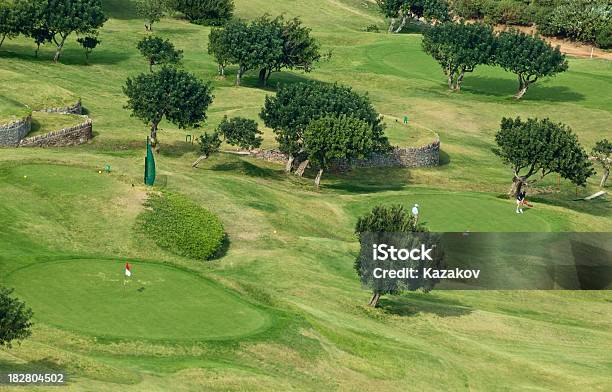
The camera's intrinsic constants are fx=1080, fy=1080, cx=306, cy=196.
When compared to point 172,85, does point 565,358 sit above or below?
below

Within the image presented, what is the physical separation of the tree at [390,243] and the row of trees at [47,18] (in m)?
75.3

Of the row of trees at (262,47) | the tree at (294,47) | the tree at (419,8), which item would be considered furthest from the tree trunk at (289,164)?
the tree at (419,8)

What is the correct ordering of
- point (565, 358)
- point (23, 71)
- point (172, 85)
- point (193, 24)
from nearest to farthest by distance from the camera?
point (565, 358) → point (172, 85) → point (23, 71) → point (193, 24)

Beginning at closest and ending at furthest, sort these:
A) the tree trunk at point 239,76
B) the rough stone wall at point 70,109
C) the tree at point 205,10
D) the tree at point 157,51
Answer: the rough stone wall at point 70,109, the tree at point 157,51, the tree trunk at point 239,76, the tree at point 205,10

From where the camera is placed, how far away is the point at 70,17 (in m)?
132

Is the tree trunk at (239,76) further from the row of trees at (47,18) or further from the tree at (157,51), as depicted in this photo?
the row of trees at (47,18)

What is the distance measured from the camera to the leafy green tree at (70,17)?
5157 inches

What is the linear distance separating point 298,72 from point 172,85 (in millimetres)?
56753

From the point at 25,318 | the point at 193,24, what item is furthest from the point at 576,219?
the point at 193,24

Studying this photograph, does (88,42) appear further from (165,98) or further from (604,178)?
(604,178)

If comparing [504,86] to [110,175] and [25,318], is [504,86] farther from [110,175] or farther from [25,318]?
[25,318]

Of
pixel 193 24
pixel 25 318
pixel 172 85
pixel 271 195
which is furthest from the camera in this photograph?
pixel 193 24

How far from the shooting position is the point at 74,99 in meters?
114

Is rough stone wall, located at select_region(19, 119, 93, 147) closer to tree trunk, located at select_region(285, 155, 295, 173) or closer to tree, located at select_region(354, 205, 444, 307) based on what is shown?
tree trunk, located at select_region(285, 155, 295, 173)
